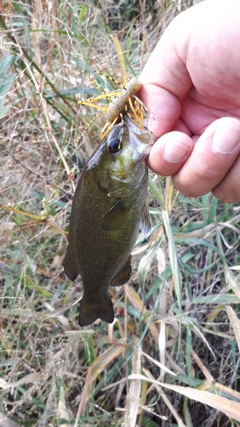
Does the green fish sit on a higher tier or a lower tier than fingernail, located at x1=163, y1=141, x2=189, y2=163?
lower

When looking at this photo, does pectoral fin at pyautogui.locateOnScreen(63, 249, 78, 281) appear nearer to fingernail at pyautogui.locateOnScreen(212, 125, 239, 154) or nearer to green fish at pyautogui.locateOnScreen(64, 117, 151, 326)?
green fish at pyautogui.locateOnScreen(64, 117, 151, 326)

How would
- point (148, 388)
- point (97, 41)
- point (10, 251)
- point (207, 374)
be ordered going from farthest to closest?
point (97, 41) → point (10, 251) → point (148, 388) → point (207, 374)

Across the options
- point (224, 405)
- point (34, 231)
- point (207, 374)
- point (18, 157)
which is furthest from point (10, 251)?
point (224, 405)

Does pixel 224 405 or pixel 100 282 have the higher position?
pixel 100 282

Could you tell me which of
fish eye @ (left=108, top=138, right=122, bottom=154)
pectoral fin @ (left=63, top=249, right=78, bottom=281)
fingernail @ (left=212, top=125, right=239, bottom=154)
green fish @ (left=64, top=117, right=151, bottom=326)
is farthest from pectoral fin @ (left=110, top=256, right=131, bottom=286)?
fingernail @ (left=212, top=125, right=239, bottom=154)

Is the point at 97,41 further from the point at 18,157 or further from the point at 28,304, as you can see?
the point at 28,304
